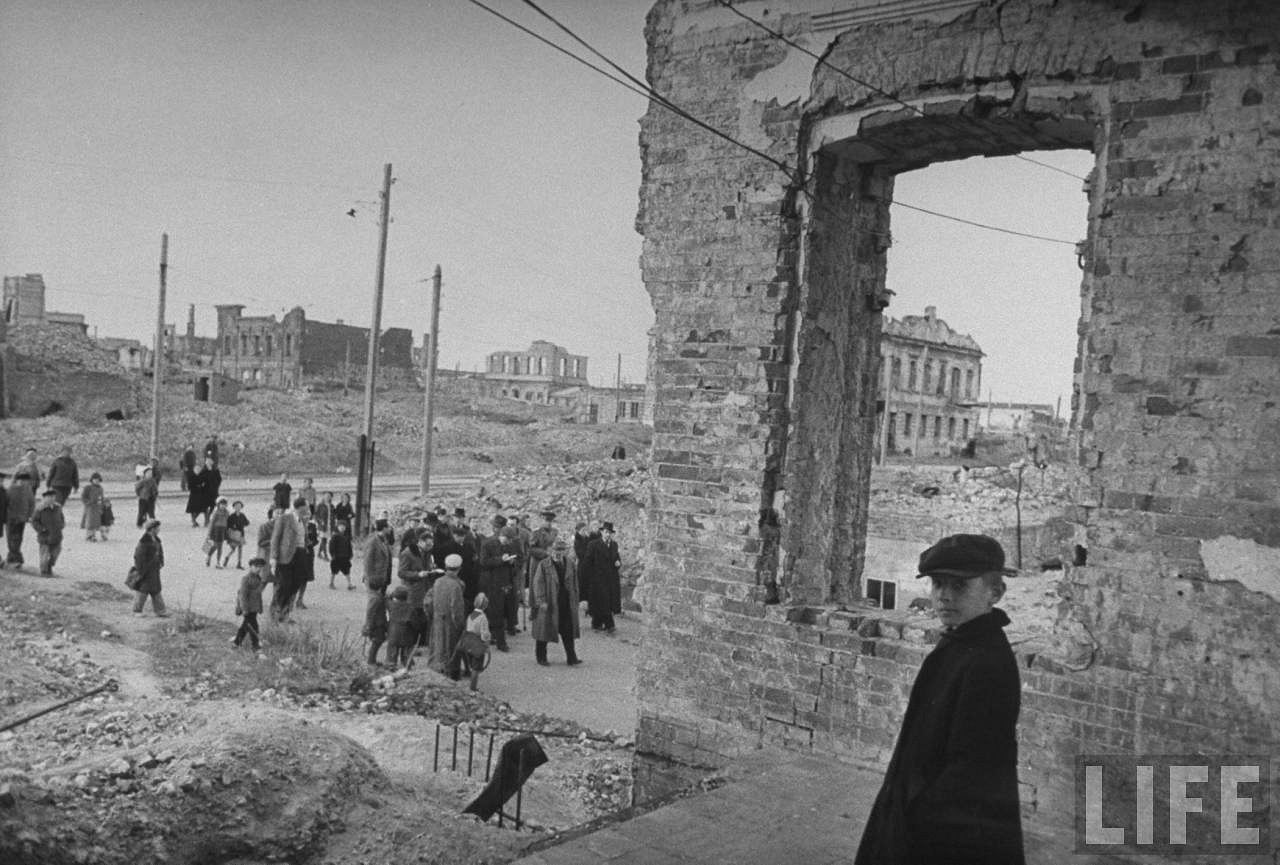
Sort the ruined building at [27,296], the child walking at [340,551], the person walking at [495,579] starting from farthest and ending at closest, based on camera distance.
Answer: the ruined building at [27,296]
the child walking at [340,551]
the person walking at [495,579]

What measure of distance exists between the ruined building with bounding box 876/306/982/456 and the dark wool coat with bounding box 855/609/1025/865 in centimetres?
4262

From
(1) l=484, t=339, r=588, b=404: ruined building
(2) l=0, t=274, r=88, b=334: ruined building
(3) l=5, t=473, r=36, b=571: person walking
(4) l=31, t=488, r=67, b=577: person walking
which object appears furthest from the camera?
(1) l=484, t=339, r=588, b=404: ruined building

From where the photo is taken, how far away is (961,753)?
9.30 ft

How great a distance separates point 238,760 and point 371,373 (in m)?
15.9

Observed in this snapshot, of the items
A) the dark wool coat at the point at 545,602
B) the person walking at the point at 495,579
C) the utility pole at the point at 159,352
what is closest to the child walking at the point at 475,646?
the dark wool coat at the point at 545,602

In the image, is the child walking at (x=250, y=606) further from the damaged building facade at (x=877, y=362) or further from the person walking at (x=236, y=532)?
the damaged building facade at (x=877, y=362)

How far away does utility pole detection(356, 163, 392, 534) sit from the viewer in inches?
778

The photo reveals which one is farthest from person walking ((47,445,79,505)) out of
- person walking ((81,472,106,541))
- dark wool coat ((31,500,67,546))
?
dark wool coat ((31,500,67,546))

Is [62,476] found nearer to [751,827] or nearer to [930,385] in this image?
[751,827]

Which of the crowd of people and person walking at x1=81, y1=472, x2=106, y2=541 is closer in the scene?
the crowd of people

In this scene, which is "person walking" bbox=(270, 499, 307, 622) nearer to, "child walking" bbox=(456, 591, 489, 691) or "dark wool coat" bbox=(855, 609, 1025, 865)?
"child walking" bbox=(456, 591, 489, 691)

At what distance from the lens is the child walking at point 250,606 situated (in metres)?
10.6

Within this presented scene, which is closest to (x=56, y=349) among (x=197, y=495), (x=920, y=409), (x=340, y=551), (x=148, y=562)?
(x=197, y=495)
